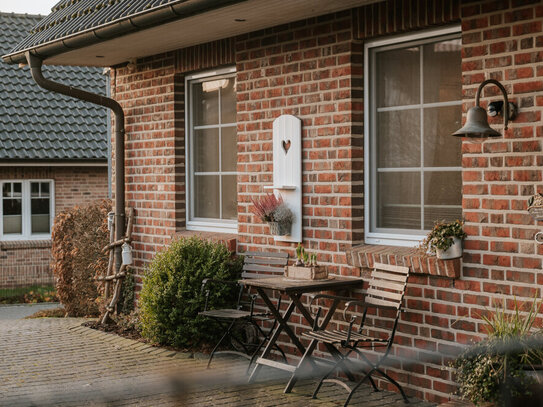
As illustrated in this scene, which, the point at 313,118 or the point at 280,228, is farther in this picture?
the point at 280,228

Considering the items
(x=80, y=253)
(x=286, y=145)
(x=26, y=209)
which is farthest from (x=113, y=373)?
(x=26, y=209)

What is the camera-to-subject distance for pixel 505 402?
453 cm

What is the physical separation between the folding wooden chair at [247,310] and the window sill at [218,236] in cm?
26

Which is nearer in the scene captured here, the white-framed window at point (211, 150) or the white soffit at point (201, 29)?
the white soffit at point (201, 29)

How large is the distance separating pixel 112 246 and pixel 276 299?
9.76 feet

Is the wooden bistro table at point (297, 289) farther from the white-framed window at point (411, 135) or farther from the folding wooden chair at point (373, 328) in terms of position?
the white-framed window at point (411, 135)

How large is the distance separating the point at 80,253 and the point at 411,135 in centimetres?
612

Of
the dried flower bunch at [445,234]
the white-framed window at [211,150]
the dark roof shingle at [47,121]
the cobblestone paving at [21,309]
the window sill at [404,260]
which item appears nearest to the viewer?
the dried flower bunch at [445,234]

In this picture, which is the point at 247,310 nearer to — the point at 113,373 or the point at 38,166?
the point at 113,373

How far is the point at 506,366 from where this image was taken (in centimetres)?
462

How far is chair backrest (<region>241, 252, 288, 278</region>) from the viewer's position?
24.1 ft

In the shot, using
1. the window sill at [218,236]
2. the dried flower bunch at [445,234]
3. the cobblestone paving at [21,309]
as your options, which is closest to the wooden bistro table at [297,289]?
the dried flower bunch at [445,234]

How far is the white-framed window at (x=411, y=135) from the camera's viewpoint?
603 centimetres

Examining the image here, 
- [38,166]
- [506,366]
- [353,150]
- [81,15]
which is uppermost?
[81,15]
